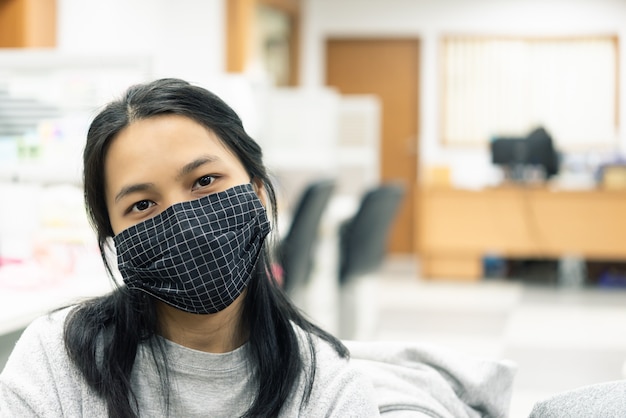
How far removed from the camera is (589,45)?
904cm

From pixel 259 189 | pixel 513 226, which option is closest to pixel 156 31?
pixel 513 226

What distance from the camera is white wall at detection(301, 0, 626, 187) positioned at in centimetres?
903

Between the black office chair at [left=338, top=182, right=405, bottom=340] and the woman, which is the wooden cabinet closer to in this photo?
the black office chair at [left=338, top=182, right=405, bottom=340]

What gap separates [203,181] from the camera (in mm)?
1174

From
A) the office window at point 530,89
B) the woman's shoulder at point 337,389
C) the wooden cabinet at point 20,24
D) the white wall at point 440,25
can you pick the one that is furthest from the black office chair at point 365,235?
the office window at point 530,89

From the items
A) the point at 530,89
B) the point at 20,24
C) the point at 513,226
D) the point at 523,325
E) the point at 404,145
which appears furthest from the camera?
the point at 404,145

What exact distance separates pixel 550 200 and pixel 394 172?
8.17ft

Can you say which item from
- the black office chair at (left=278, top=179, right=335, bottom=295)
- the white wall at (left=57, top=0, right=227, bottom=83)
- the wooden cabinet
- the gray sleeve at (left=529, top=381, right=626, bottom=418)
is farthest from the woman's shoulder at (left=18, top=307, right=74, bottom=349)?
the white wall at (left=57, top=0, right=227, bottom=83)

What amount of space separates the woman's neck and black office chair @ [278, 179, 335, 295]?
231 cm

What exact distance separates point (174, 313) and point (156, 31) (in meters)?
5.40

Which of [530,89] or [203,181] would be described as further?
[530,89]

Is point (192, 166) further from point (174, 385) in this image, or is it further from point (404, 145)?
point (404, 145)

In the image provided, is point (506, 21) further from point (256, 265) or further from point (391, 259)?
point (256, 265)

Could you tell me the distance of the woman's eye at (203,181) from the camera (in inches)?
45.9
